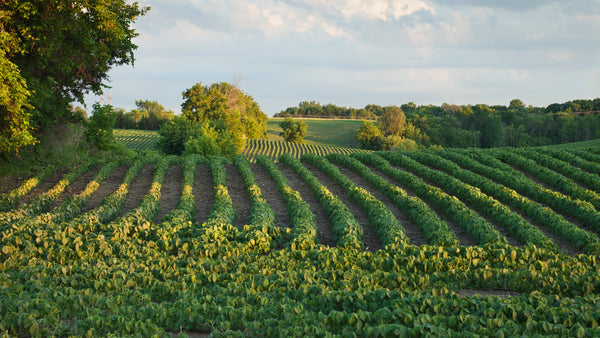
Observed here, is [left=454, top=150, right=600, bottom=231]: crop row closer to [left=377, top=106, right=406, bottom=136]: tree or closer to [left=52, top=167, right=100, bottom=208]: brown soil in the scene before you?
[left=52, top=167, right=100, bottom=208]: brown soil

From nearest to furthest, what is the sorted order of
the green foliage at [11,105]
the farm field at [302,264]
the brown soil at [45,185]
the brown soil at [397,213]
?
the farm field at [302,264]
the brown soil at [397,213]
the green foliage at [11,105]
the brown soil at [45,185]

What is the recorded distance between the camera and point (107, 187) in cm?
1995

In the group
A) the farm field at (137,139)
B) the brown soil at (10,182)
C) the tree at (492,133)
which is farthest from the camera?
the tree at (492,133)

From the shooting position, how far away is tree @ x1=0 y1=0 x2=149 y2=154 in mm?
14461

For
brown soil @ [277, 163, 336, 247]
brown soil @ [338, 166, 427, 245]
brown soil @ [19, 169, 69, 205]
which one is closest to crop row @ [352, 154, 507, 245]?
brown soil @ [338, 166, 427, 245]

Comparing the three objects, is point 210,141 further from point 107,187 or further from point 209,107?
point 107,187

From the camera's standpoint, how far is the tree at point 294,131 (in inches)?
3976

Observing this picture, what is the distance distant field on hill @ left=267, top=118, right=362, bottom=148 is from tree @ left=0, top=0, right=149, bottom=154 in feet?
251

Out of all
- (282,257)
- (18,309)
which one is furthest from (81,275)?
(282,257)

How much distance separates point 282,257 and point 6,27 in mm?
12884

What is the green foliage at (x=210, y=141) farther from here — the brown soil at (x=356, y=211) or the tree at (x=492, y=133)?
the tree at (x=492, y=133)

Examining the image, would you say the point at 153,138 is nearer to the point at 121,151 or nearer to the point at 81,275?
the point at 121,151

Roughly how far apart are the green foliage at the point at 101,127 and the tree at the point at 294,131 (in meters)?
66.7

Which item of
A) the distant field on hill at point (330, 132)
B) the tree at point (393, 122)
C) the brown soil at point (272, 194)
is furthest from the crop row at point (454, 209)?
the tree at point (393, 122)
